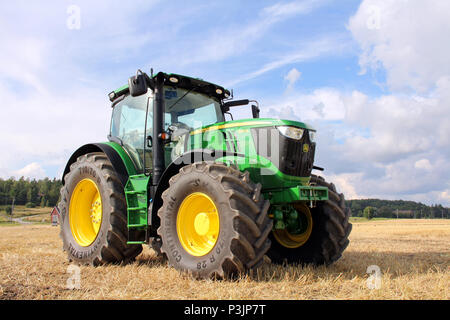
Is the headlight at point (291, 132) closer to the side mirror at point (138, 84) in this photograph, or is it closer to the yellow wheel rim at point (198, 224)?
the yellow wheel rim at point (198, 224)

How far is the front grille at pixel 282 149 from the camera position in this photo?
5.22m

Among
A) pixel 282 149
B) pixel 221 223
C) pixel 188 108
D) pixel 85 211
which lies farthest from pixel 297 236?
pixel 85 211

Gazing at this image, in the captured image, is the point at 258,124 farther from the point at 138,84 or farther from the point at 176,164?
the point at 138,84

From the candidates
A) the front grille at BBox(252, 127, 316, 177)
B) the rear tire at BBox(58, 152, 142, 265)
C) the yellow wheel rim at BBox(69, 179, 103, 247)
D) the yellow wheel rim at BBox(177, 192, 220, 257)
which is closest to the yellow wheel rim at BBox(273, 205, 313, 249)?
the front grille at BBox(252, 127, 316, 177)

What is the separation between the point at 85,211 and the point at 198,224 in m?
3.14

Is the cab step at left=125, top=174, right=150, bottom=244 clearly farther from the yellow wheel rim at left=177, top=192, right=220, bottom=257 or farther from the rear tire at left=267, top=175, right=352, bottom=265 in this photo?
the rear tire at left=267, top=175, right=352, bottom=265

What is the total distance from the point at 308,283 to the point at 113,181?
3.51m

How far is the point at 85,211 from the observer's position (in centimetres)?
716

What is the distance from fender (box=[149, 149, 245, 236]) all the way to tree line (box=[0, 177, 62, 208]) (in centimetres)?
12016

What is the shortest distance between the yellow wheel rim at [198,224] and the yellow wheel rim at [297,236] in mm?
1698
